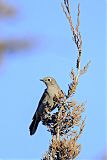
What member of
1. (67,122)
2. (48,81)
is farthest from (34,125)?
(67,122)

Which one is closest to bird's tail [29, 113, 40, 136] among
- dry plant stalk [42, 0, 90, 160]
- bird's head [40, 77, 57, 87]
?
bird's head [40, 77, 57, 87]

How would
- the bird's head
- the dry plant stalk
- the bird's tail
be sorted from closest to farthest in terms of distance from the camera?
the dry plant stalk
the bird's tail
the bird's head

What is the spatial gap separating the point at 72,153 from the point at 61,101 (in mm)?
679

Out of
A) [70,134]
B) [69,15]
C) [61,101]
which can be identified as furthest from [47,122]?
[69,15]

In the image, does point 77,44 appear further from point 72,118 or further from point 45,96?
point 45,96

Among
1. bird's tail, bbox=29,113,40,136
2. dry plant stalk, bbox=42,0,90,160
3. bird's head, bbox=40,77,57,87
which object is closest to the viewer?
dry plant stalk, bbox=42,0,90,160

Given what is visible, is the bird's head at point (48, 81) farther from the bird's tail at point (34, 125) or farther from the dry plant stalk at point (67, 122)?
the dry plant stalk at point (67, 122)

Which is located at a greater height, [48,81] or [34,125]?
[48,81]

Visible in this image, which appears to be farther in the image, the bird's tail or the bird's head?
the bird's head

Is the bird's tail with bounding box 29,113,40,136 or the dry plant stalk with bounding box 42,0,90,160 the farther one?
the bird's tail with bounding box 29,113,40,136

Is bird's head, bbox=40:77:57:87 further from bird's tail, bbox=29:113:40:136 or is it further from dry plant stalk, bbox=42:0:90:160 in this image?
dry plant stalk, bbox=42:0:90:160

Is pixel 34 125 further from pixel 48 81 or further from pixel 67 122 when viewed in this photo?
pixel 67 122

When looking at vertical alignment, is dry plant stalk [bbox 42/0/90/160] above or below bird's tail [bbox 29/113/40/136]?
below

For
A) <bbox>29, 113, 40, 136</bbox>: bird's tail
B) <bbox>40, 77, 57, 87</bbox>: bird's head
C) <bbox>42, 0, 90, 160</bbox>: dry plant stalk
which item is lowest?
<bbox>42, 0, 90, 160</bbox>: dry plant stalk
